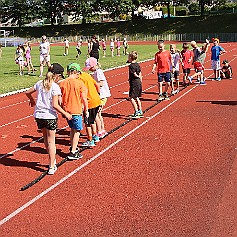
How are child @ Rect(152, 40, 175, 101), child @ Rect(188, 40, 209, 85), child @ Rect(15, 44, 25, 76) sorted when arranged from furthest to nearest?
child @ Rect(15, 44, 25, 76) → child @ Rect(188, 40, 209, 85) → child @ Rect(152, 40, 175, 101)

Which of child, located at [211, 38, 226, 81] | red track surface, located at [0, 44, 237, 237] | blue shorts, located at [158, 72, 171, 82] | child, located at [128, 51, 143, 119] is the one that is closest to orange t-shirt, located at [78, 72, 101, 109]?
red track surface, located at [0, 44, 237, 237]

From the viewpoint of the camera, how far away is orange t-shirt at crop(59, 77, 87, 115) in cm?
879

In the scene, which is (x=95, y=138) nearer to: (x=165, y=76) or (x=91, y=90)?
(x=91, y=90)

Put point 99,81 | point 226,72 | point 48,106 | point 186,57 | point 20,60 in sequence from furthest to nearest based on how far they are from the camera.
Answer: point 20,60 → point 226,72 → point 186,57 → point 99,81 → point 48,106

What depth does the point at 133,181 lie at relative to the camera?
308 inches

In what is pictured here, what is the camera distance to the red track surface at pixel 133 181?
20.3 feet

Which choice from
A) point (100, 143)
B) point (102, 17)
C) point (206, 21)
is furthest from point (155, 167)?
point (102, 17)

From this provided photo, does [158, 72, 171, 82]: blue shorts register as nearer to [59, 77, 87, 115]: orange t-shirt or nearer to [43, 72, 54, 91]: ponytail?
[59, 77, 87, 115]: orange t-shirt

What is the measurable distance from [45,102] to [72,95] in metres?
0.85

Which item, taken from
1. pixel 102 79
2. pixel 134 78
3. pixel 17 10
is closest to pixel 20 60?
pixel 134 78

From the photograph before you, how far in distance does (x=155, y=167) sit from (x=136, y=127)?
132 inches

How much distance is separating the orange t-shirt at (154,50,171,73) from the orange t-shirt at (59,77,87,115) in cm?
653

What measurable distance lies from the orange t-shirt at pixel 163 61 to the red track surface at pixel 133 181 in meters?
2.39

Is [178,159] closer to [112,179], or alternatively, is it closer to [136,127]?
[112,179]
